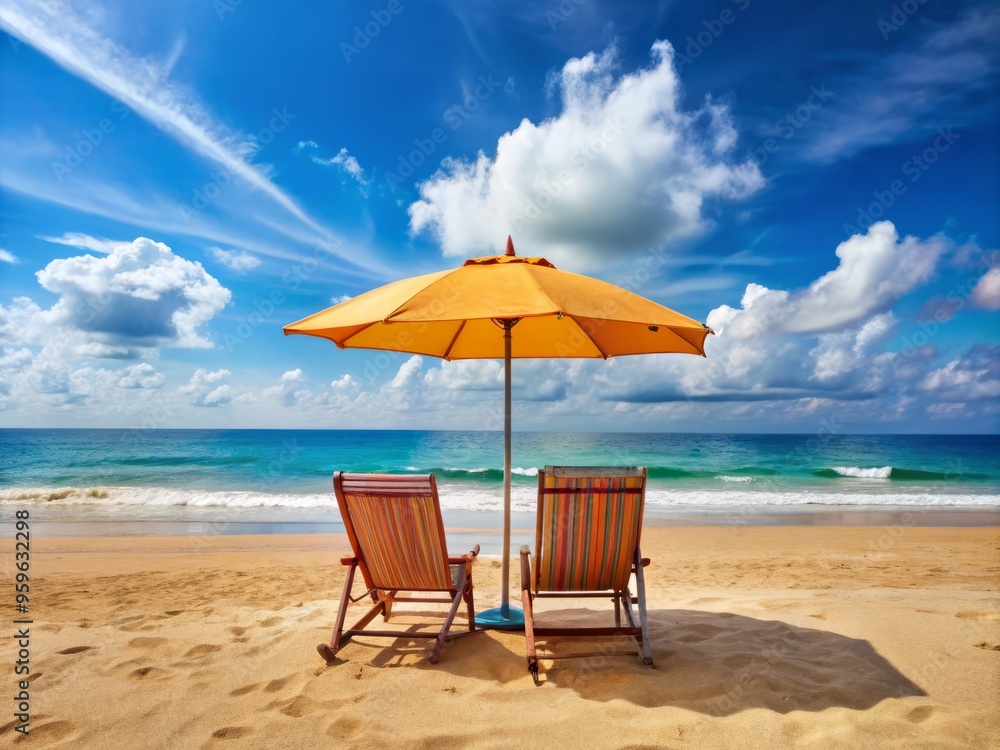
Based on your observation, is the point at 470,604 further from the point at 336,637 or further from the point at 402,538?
the point at 336,637

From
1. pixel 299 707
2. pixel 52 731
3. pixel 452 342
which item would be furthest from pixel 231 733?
pixel 452 342

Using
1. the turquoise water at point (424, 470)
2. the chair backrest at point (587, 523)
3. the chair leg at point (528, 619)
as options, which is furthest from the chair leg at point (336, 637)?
the turquoise water at point (424, 470)

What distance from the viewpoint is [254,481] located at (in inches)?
925

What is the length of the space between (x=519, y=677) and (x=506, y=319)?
2.41 meters

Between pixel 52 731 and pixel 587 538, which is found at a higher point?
pixel 587 538

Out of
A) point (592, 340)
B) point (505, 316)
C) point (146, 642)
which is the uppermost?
point (592, 340)

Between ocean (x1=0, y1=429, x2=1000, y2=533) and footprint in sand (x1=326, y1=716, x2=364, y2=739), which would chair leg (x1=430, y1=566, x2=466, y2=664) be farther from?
ocean (x1=0, y1=429, x2=1000, y2=533)

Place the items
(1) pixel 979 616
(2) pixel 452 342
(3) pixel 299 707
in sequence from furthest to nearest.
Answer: (2) pixel 452 342 → (1) pixel 979 616 → (3) pixel 299 707

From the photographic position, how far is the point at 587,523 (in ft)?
12.0

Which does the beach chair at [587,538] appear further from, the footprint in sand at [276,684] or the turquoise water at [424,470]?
the turquoise water at [424,470]

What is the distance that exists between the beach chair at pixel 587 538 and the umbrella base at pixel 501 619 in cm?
54

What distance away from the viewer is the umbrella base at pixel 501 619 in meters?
4.21

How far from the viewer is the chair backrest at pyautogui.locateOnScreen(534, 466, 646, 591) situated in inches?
140

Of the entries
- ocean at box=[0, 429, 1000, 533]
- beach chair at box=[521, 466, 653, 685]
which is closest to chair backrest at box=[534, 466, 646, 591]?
beach chair at box=[521, 466, 653, 685]
